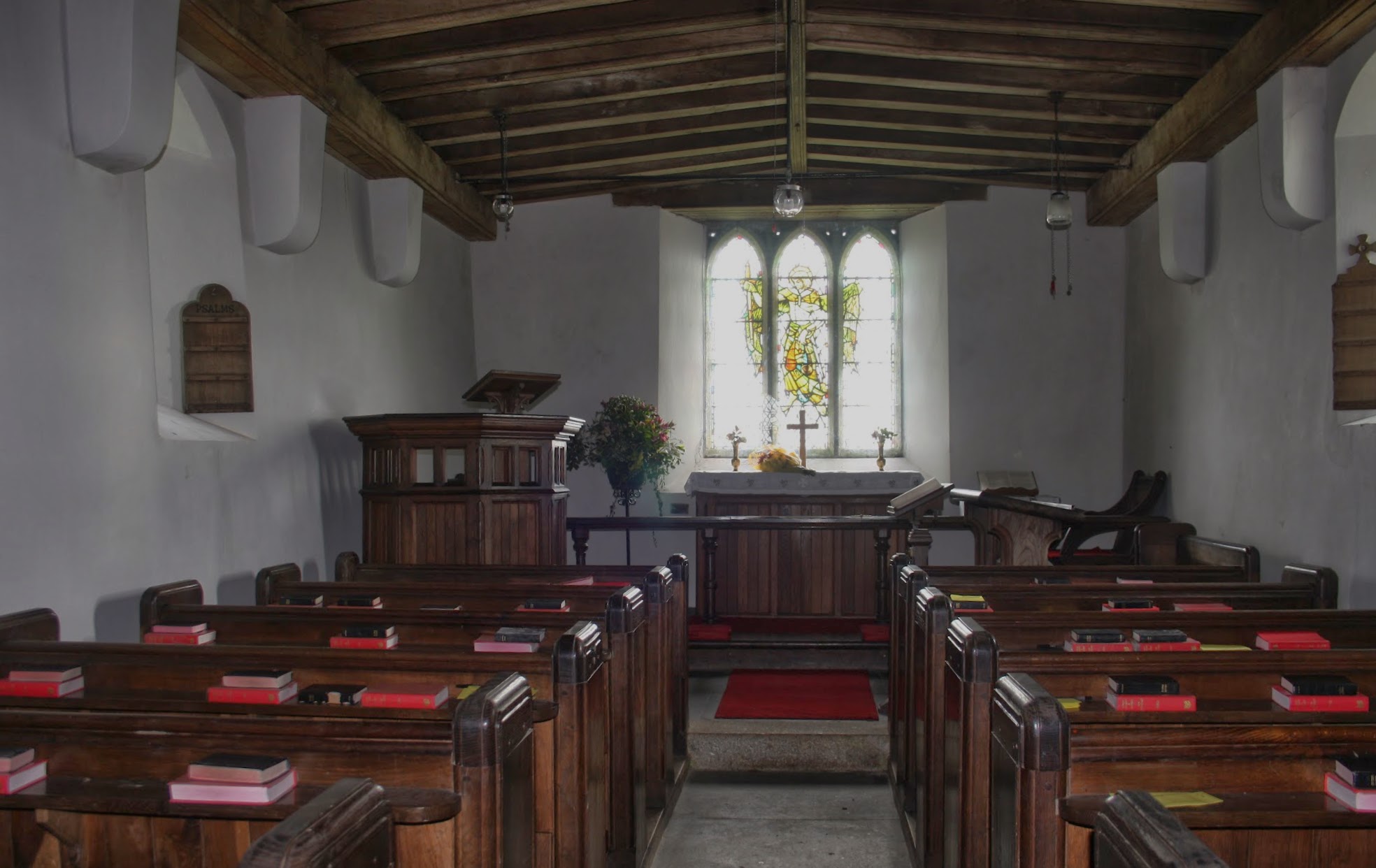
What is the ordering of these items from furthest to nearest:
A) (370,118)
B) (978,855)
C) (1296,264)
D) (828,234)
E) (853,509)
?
1. (828,234)
2. (853,509)
3. (370,118)
4. (1296,264)
5. (978,855)

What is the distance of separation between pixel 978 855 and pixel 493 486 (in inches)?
120

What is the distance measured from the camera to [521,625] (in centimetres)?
293

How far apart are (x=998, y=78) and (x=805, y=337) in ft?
11.4

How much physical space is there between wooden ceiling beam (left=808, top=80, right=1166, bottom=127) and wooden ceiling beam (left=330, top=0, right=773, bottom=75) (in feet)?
3.47

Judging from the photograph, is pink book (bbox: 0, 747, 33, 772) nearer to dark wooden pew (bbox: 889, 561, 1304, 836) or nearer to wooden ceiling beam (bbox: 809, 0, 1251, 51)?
dark wooden pew (bbox: 889, 561, 1304, 836)

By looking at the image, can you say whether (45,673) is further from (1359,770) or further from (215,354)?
(1359,770)

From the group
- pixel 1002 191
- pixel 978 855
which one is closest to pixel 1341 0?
pixel 978 855

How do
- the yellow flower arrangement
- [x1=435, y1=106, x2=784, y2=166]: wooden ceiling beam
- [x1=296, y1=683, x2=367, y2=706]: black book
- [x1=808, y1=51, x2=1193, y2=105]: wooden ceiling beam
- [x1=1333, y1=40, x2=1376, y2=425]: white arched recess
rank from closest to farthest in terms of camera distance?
1. [x1=296, y1=683, x2=367, y2=706]: black book
2. [x1=1333, y1=40, x2=1376, y2=425]: white arched recess
3. [x1=808, y1=51, x2=1193, y2=105]: wooden ceiling beam
4. [x1=435, y1=106, x2=784, y2=166]: wooden ceiling beam
5. the yellow flower arrangement

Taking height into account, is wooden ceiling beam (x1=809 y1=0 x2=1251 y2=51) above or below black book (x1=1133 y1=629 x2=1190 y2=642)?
above

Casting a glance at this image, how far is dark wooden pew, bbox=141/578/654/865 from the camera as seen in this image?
9.73 feet

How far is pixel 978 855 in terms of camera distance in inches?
93.5

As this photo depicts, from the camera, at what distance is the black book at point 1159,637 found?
8.71 ft

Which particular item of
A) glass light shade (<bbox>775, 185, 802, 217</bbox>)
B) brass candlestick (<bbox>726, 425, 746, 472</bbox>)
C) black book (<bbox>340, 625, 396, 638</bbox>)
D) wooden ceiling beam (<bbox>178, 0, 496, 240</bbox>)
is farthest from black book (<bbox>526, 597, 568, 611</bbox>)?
brass candlestick (<bbox>726, 425, 746, 472</bbox>)

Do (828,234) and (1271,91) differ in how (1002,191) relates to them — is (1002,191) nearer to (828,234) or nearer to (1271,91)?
(828,234)
